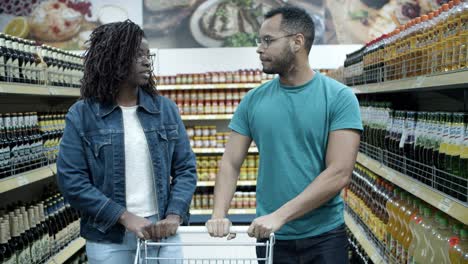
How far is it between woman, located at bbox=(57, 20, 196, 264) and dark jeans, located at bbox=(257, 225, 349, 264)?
1.30 ft

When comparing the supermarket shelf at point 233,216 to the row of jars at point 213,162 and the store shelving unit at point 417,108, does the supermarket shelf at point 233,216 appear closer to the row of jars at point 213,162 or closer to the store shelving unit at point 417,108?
the row of jars at point 213,162

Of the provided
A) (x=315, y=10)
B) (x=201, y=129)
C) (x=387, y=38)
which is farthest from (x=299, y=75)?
(x=315, y=10)

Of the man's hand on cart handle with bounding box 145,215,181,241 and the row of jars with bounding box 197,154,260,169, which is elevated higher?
the man's hand on cart handle with bounding box 145,215,181,241

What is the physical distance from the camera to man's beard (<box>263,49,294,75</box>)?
81.0 inches

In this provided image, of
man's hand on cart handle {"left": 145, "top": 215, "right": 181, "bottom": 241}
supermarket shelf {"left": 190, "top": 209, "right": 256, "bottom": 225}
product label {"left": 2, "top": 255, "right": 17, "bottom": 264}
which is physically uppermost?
man's hand on cart handle {"left": 145, "top": 215, "right": 181, "bottom": 241}

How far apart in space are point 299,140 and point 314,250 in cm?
39

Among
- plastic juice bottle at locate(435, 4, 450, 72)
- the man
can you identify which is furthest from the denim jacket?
plastic juice bottle at locate(435, 4, 450, 72)

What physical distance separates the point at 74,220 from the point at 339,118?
2.98 metres

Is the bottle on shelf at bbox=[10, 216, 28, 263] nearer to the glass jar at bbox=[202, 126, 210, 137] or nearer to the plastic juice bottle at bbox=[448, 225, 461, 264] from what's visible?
the plastic juice bottle at bbox=[448, 225, 461, 264]

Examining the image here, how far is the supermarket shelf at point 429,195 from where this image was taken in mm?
1872

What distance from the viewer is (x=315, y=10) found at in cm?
747

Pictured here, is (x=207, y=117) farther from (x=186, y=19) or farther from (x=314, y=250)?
(x=314, y=250)

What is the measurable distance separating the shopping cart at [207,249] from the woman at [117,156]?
7cm

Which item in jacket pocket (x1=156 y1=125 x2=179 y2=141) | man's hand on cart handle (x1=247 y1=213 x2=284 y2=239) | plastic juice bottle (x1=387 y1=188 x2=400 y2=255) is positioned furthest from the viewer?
plastic juice bottle (x1=387 y1=188 x2=400 y2=255)
